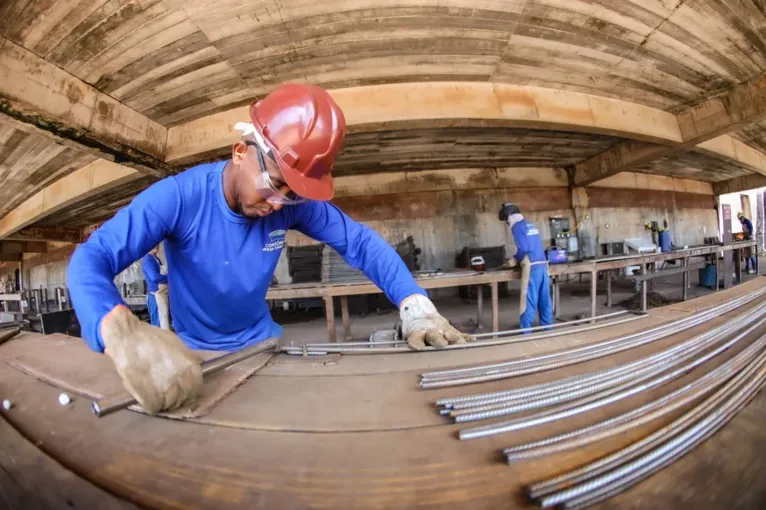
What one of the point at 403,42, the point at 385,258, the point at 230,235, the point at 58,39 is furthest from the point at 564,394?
the point at 58,39

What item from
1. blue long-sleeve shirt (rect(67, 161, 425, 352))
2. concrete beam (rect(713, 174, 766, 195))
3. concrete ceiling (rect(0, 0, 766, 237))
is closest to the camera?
blue long-sleeve shirt (rect(67, 161, 425, 352))

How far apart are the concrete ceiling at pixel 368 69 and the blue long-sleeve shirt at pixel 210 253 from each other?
2.70m

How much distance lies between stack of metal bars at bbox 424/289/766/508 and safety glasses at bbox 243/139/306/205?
97cm

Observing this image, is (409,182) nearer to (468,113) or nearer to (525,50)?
(468,113)

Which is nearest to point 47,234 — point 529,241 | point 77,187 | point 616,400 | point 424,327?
point 77,187

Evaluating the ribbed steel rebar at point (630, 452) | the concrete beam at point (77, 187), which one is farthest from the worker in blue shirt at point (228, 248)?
the concrete beam at point (77, 187)

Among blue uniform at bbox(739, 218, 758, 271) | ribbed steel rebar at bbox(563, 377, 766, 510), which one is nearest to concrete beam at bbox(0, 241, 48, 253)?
ribbed steel rebar at bbox(563, 377, 766, 510)

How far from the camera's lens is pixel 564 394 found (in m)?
0.95

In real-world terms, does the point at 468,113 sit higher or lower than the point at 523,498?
higher

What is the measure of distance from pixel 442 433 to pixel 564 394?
425 millimetres

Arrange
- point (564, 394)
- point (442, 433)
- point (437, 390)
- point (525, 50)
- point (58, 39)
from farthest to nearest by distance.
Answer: point (525, 50)
point (58, 39)
point (437, 390)
point (564, 394)
point (442, 433)

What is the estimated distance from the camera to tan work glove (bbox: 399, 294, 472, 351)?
152 centimetres

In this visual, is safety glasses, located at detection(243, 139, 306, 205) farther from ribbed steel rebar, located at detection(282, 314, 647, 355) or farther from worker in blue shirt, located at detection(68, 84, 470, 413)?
ribbed steel rebar, located at detection(282, 314, 647, 355)

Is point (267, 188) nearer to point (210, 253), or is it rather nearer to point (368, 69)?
point (210, 253)
